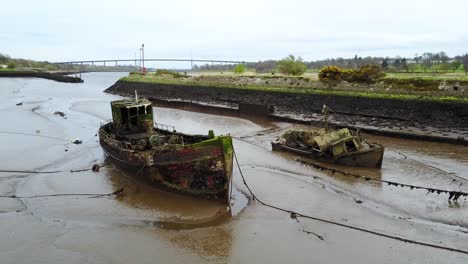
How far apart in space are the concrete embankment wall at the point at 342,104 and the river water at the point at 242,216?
5.73 meters

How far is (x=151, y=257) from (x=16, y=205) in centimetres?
646

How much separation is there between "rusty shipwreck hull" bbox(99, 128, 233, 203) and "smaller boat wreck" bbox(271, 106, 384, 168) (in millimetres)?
6132

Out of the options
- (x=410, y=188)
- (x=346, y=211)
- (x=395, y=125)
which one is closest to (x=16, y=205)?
(x=346, y=211)

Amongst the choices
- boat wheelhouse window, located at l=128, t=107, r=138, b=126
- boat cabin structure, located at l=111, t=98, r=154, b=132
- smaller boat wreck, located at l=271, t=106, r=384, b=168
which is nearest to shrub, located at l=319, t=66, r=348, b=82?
smaller boat wreck, located at l=271, t=106, r=384, b=168

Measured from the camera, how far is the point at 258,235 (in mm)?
11219

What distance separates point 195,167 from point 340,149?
7940 millimetres

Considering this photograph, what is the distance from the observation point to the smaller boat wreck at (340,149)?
17344 mm

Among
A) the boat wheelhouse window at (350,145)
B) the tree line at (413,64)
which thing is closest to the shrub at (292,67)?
the tree line at (413,64)

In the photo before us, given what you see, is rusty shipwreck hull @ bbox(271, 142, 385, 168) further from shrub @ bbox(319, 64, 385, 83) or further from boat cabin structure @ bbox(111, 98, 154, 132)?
shrub @ bbox(319, 64, 385, 83)

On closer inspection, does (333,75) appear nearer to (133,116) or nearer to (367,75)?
(367,75)

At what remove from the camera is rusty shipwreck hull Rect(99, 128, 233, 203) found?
42.3 feet

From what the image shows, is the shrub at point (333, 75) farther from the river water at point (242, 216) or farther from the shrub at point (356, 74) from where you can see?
the river water at point (242, 216)

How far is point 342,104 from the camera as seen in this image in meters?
32.0

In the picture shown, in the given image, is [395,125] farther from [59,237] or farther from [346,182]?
[59,237]
